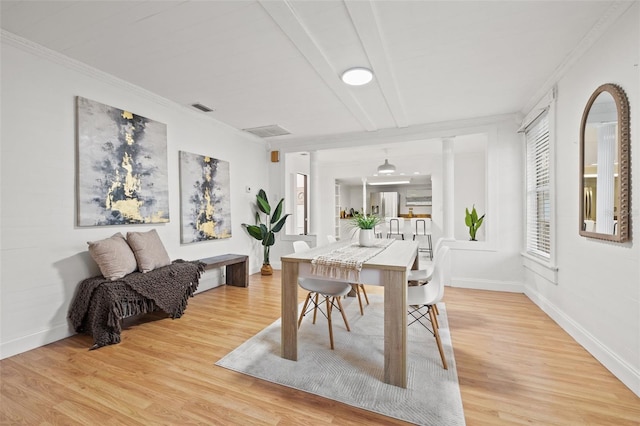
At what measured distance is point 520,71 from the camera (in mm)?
2836

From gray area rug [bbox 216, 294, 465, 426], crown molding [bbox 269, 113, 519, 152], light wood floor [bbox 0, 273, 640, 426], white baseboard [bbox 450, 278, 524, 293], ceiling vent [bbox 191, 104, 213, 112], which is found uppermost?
ceiling vent [bbox 191, 104, 213, 112]

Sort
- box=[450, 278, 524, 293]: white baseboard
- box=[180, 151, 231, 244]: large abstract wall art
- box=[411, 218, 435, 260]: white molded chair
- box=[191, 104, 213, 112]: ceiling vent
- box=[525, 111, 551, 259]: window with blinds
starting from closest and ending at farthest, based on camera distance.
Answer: box=[525, 111, 551, 259]: window with blinds
box=[191, 104, 213, 112]: ceiling vent
box=[180, 151, 231, 244]: large abstract wall art
box=[450, 278, 524, 293]: white baseboard
box=[411, 218, 435, 260]: white molded chair

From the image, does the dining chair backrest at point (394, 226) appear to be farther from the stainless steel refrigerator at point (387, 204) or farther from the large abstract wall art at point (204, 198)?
Answer: the large abstract wall art at point (204, 198)

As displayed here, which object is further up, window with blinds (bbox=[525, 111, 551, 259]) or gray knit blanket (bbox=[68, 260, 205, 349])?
window with blinds (bbox=[525, 111, 551, 259])

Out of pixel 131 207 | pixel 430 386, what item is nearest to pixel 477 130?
pixel 430 386

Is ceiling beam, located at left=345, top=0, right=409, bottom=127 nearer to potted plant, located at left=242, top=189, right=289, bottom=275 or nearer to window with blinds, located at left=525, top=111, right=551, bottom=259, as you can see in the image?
window with blinds, located at left=525, top=111, right=551, bottom=259

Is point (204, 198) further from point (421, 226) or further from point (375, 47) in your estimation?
point (421, 226)

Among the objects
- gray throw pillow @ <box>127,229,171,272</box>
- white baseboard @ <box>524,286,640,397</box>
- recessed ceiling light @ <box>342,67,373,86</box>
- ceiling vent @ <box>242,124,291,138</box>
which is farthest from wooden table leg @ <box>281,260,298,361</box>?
ceiling vent @ <box>242,124,291,138</box>

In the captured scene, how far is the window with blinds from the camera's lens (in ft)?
10.9

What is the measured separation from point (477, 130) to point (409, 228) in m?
3.75

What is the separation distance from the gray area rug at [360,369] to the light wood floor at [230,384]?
0.22 ft

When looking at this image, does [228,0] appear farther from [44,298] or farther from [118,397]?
[44,298]

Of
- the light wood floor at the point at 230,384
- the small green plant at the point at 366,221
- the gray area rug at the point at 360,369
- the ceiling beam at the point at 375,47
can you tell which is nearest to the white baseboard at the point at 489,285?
the light wood floor at the point at 230,384

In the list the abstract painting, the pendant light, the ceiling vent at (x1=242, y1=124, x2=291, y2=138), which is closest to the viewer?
the abstract painting
